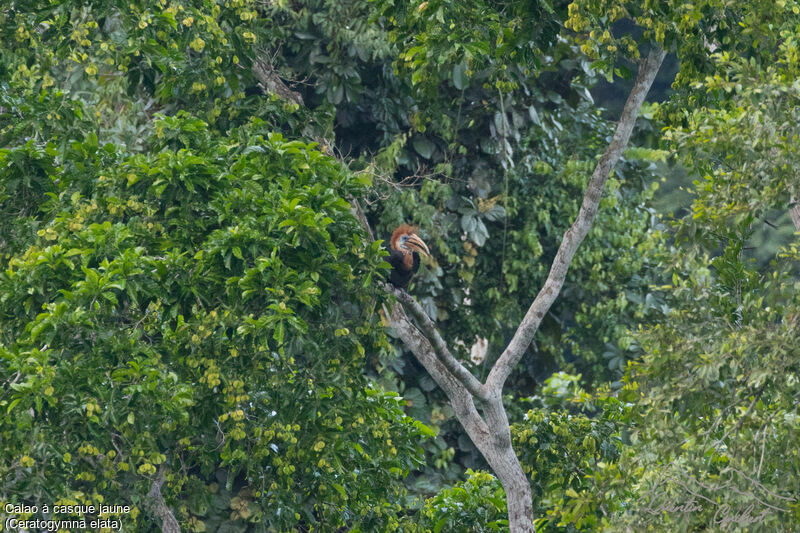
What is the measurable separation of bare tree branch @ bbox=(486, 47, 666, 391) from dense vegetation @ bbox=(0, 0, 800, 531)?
260 millimetres

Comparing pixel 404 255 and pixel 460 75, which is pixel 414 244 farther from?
pixel 460 75

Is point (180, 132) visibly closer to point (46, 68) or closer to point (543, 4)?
point (46, 68)

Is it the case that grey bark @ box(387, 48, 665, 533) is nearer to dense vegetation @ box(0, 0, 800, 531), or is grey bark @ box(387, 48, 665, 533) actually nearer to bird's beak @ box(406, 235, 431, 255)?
dense vegetation @ box(0, 0, 800, 531)

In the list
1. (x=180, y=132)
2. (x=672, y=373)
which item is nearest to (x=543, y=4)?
(x=180, y=132)

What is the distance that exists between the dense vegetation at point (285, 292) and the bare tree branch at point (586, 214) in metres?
0.26

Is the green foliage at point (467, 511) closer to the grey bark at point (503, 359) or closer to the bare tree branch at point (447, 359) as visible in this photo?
the grey bark at point (503, 359)

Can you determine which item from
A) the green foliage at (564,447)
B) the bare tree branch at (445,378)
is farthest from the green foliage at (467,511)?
the bare tree branch at (445,378)

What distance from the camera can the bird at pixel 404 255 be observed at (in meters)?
7.17

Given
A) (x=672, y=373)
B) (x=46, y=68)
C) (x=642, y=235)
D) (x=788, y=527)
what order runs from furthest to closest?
(x=642, y=235), (x=46, y=68), (x=672, y=373), (x=788, y=527)

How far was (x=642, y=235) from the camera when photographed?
436 inches

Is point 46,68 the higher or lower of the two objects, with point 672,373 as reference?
lower

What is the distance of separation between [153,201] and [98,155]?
41 cm

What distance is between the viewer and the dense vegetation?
13.2 feet

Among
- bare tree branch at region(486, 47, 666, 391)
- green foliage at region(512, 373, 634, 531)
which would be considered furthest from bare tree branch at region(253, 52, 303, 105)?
green foliage at region(512, 373, 634, 531)
